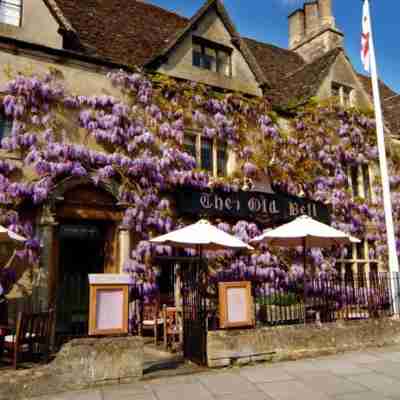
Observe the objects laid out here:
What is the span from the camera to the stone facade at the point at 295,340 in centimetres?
697

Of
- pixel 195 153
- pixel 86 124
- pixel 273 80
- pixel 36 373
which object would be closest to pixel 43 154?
pixel 86 124

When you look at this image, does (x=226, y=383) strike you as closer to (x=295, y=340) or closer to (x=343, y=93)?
(x=295, y=340)

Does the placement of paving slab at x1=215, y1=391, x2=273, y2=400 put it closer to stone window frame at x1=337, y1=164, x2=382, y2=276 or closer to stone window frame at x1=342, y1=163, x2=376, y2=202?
stone window frame at x1=337, y1=164, x2=382, y2=276

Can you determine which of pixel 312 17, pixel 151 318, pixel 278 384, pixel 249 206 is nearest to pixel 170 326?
pixel 151 318

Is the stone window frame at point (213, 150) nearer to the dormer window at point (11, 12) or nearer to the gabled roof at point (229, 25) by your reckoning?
the gabled roof at point (229, 25)

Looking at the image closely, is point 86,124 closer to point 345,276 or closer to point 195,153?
point 195,153

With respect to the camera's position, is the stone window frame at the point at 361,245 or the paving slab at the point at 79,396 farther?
the stone window frame at the point at 361,245

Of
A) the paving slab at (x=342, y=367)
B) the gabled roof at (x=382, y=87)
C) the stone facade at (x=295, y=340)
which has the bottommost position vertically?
the paving slab at (x=342, y=367)

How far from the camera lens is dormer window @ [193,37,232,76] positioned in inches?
532

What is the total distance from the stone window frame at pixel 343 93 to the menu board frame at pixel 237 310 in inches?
445

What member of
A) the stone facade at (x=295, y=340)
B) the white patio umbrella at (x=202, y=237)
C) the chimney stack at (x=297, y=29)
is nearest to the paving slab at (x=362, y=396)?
the stone facade at (x=295, y=340)

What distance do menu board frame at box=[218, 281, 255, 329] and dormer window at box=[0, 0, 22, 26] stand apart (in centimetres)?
874

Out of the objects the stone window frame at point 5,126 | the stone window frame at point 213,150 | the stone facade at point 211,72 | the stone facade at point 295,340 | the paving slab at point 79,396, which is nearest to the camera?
the paving slab at point 79,396

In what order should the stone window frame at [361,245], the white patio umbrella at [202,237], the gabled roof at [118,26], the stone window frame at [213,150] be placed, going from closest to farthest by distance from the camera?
the white patio umbrella at [202,237], the gabled roof at [118,26], the stone window frame at [213,150], the stone window frame at [361,245]
